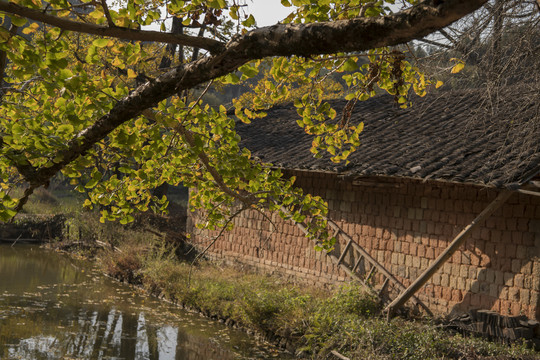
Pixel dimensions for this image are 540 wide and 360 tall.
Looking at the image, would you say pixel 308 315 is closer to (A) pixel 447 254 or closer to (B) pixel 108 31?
(A) pixel 447 254

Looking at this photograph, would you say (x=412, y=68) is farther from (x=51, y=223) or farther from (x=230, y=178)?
(x=51, y=223)

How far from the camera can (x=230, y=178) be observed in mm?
5934

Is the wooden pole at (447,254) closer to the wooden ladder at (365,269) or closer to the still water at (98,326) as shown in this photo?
the wooden ladder at (365,269)

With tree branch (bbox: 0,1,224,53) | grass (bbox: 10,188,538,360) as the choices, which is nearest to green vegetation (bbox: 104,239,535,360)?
grass (bbox: 10,188,538,360)

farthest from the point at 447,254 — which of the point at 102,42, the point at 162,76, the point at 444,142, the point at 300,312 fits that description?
the point at 102,42

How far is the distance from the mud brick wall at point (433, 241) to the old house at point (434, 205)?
0.06ft

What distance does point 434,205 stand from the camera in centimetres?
1112

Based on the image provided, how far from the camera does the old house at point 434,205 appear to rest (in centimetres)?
961

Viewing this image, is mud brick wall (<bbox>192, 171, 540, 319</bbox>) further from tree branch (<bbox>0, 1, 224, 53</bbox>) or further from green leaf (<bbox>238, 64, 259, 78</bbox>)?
tree branch (<bbox>0, 1, 224, 53</bbox>)

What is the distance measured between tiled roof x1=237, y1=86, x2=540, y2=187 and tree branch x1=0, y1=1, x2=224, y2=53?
5.23m

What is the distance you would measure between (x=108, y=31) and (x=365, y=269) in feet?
31.8

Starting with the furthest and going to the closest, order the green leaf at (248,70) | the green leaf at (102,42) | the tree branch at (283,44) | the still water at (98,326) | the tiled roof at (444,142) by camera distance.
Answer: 1. the still water at (98,326)
2. the tiled roof at (444,142)
3. the green leaf at (248,70)
4. the green leaf at (102,42)
5. the tree branch at (283,44)

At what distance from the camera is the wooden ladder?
11.6 m

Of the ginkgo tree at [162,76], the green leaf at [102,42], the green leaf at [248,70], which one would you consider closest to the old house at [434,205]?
the ginkgo tree at [162,76]
